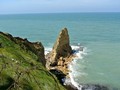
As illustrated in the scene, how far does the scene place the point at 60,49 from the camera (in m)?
57.5

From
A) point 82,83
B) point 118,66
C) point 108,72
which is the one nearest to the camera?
point 82,83

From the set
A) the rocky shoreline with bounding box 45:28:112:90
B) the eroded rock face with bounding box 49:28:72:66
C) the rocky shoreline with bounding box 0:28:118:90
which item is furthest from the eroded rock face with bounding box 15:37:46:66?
the eroded rock face with bounding box 49:28:72:66

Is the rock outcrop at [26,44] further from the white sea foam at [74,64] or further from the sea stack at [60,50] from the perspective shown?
the sea stack at [60,50]

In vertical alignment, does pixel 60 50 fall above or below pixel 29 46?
below

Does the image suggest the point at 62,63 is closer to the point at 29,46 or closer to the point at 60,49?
the point at 60,49

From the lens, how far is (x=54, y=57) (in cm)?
5425

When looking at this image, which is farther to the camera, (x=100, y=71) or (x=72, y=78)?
(x=100, y=71)

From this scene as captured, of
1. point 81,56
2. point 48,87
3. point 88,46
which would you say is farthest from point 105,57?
point 48,87

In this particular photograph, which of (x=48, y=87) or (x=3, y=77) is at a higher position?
(x=3, y=77)

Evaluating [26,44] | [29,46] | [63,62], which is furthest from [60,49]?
[26,44]

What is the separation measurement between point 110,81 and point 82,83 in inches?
148

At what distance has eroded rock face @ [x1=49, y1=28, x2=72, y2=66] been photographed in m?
53.8

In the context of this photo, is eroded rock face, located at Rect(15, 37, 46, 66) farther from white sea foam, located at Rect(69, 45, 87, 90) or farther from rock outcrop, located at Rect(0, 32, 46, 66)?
white sea foam, located at Rect(69, 45, 87, 90)

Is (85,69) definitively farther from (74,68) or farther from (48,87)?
(48,87)
